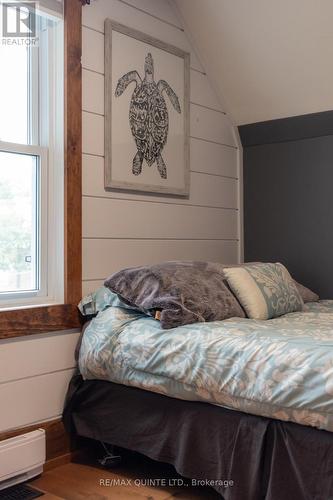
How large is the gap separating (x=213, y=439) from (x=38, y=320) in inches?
35.8

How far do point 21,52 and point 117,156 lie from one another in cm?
65

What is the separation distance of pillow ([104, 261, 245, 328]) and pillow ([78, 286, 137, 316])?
9cm

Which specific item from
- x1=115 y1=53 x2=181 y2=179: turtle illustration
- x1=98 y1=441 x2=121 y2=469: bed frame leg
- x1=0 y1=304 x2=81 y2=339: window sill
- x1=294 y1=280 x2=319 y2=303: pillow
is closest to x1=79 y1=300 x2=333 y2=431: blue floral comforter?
x1=0 y1=304 x2=81 y2=339: window sill

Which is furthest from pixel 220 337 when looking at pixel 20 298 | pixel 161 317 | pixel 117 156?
pixel 117 156

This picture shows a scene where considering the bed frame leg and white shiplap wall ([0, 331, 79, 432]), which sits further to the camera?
the bed frame leg

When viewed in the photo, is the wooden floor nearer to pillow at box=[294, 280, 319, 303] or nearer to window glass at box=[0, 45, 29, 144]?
pillow at box=[294, 280, 319, 303]

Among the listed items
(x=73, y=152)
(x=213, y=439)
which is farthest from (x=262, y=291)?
(x=73, y=152)

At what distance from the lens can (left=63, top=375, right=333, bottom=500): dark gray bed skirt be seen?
1735 millimetres

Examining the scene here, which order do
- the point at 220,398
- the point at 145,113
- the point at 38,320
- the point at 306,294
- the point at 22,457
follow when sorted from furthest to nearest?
the point at 306,294 → the point at 145,113 → the point at 38,320 → the point at 22,457 → the point at 220,398

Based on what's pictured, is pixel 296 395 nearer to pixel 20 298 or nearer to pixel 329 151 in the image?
pixel 20 298

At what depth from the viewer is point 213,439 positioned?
1.99 metres

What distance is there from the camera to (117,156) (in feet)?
9.35

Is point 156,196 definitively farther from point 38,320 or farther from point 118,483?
point 118,483

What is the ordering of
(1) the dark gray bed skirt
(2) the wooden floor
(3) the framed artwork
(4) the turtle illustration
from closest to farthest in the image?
(1) the dark gray bed skirt
(2) the wooden floor
(3) the framed artwork
(4) the turtle illustration
